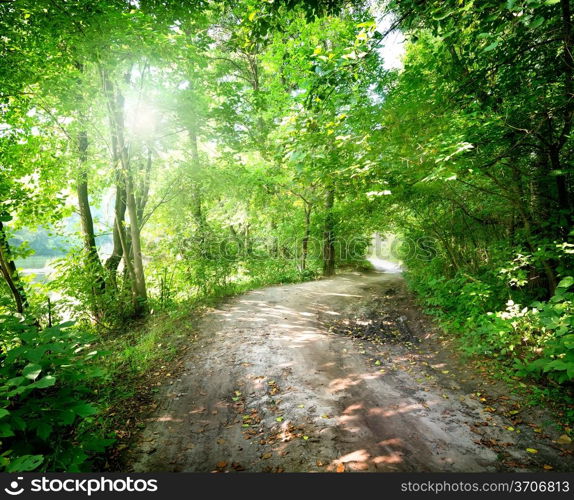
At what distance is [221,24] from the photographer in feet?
42.6

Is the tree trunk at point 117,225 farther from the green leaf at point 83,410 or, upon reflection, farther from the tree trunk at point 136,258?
the green leaf at point 83,410

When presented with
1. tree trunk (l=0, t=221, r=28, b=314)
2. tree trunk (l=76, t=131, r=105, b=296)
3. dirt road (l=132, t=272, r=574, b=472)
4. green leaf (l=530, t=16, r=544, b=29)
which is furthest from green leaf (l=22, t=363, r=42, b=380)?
tree trunk (l=76, t=131, r=105, b=296)

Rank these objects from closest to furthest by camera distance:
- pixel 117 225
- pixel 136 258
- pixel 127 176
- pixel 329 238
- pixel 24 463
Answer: pixel 24 463 < pixel 127 176 < pixel 136 258 < pixel 117 225 < pixel 329 238

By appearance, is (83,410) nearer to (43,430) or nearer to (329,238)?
(43,430)

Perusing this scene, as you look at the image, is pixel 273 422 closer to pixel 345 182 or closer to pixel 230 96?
pixel 345 182

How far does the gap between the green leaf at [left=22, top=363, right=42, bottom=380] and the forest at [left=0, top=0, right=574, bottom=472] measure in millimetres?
16

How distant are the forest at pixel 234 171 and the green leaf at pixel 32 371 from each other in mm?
16

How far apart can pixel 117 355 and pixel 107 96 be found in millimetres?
6656

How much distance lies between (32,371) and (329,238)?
14.6 metres

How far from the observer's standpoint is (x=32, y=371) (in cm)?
204

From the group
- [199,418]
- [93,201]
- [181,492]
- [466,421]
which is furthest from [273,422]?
[93,201]

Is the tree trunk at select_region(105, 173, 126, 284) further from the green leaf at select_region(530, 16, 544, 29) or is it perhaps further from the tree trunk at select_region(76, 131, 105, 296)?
the green leaf at select_region(530, 16, 544, 29)

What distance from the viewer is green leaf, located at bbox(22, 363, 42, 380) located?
1.98 m

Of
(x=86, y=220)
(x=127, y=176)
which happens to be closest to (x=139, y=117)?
(x=127, y=176)
